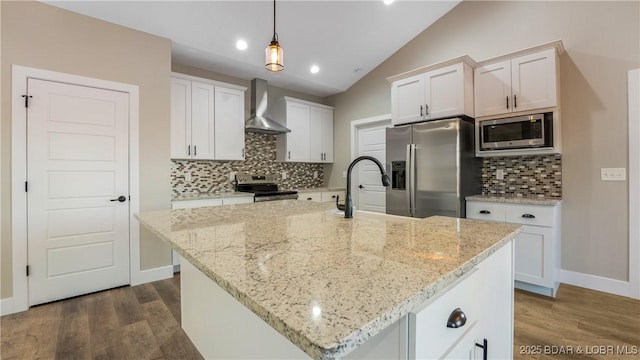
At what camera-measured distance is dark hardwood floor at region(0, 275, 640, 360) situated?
6.11 feet

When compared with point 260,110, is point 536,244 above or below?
below

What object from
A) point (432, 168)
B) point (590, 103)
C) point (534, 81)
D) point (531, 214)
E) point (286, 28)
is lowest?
point (531, 214)

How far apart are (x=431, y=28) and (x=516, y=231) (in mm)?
3574

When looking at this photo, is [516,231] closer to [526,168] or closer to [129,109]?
[526,168]

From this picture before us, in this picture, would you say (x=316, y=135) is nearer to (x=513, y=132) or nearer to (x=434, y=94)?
(x=434, y=94)

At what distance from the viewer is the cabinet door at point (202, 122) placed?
12.0 ft

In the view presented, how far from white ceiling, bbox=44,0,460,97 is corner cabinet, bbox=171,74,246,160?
1.14 feet

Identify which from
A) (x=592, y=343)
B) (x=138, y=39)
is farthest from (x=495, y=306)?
(x=138, y=39)

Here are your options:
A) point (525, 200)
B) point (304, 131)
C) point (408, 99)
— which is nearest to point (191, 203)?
point (304, 131)

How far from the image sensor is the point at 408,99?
11.7 feet

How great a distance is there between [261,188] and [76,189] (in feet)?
6.64

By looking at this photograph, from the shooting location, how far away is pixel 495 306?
1134mm

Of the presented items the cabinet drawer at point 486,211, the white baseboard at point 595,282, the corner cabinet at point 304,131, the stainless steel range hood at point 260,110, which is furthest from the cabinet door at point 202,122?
the white baseboard at point 595,282

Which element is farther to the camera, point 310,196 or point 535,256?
point 310,196
